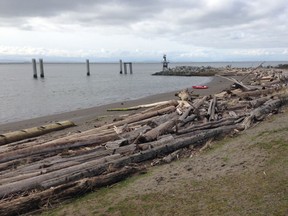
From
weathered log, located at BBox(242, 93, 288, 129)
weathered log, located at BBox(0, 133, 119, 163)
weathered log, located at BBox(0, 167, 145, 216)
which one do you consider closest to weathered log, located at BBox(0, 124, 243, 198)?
weathered log, located at BBox(0, 167, 145, 216)

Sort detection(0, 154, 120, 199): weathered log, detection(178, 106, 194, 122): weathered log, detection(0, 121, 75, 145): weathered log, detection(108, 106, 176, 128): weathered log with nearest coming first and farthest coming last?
detection(0, 154, 120, 199): weathered log
detection(0, 121, 75, 145): weathered log
detection(178, 106, 194, 122): weathered log
detection(108, 106, 176, 128): weathered log

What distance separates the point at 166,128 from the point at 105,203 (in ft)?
15.9

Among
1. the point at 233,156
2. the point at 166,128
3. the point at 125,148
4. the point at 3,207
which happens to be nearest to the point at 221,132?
the point at 166,128

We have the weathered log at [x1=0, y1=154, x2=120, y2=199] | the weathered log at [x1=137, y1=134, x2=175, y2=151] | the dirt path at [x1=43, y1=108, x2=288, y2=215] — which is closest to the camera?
the dirt path at [x1=43, y1=108, x2=288, y2=215]

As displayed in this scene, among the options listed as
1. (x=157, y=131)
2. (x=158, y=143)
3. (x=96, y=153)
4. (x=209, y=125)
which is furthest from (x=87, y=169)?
(x=209, y=125)

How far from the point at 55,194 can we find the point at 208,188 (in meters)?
2.97

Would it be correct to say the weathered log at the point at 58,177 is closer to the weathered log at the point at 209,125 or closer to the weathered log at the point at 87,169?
the weathered log at the point at 87,169

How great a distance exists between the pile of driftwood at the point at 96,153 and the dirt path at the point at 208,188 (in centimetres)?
39

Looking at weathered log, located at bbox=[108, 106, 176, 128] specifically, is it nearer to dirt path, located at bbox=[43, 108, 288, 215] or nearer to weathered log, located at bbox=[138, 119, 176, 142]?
weathered log, located at bbox=[138, 119, 176, 142]

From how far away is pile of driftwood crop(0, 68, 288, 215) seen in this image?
7.03 m

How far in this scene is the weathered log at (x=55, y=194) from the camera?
21.1ft

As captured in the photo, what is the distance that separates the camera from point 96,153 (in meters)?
9.09

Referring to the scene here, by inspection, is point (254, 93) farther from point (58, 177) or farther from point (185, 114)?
point (58, 177)

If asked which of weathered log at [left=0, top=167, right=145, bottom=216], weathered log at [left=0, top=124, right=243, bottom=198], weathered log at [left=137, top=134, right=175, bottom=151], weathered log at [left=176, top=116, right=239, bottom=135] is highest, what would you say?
weathered log at [left=176, top=116, right=239, bottom=135]
